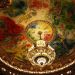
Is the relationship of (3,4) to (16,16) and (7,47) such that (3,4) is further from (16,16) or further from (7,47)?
(7,47)

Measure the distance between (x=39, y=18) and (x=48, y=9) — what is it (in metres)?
0.71

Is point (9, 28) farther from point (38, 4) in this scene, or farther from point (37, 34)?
point (38, 4)

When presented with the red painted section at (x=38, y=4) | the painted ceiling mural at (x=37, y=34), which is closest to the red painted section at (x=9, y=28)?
the painted ceiling mural at (x=37, y=34)

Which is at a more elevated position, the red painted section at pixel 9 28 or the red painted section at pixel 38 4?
the red painted section at pixel 38 4

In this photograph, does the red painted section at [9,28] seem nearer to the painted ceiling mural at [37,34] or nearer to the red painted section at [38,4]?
the painted ceiling mural at [37,34]

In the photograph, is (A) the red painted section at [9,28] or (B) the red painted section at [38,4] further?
(A) the red painted section at [9,28]

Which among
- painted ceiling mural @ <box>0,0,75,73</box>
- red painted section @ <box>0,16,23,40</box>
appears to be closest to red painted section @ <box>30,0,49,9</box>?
painted ceiling mural @ <box>0,0,75,73</box>

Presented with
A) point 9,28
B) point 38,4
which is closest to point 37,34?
point 9,28

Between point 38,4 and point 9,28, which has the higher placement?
point 38,4

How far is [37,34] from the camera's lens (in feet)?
55.0

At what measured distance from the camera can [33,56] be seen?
17109 millimetres

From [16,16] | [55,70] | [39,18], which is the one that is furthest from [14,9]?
[55,70]

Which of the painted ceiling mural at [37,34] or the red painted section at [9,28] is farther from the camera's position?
the red painted section at [9,28]

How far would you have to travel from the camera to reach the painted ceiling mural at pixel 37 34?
15.9 meters
